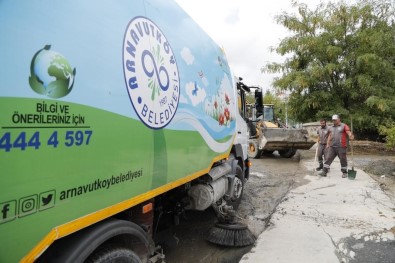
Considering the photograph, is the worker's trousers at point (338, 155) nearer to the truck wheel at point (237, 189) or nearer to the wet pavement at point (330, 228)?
the wet pavement at point (330, 228)

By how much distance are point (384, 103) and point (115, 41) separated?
17.5m

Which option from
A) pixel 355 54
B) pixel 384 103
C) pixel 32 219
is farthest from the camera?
pixel 355 54

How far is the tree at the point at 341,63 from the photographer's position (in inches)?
704

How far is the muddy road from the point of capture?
4.21 meters

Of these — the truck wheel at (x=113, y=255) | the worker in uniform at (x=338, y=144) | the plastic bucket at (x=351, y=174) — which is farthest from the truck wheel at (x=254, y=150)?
the truck wheel at (x=113, y=255)

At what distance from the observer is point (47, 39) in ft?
5.20

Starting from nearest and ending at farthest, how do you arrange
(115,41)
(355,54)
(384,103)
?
(115,41), (384,103), (355,54)

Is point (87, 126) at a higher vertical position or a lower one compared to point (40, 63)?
lower

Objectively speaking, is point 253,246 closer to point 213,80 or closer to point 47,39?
point 213,80

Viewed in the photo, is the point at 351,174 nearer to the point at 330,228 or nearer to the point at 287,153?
the point at 330,228

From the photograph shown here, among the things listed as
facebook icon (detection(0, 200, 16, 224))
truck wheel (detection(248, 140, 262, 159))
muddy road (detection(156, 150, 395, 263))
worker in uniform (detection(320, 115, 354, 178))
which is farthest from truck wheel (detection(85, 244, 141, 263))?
truck wheel (detection(248, 140, 262, 159))

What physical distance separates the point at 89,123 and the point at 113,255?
2.82 feet

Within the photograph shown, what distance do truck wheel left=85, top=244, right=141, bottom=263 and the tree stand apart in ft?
57.1

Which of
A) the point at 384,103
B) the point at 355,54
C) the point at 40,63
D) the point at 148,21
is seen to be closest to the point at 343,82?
the point at 355,54
